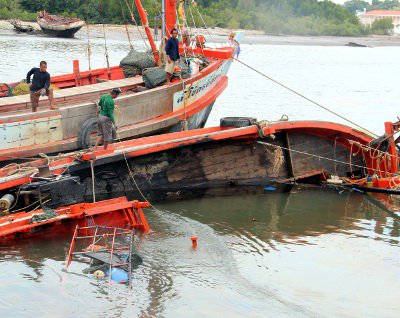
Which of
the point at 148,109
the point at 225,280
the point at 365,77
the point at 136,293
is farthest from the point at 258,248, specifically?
the point at 365,77

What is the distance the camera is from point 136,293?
25.3 feet

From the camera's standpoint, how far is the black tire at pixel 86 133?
11984 mm

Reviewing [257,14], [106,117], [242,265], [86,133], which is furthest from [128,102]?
[257,14]

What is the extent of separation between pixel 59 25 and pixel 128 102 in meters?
39.2

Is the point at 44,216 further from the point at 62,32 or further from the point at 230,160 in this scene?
the point at 62,32

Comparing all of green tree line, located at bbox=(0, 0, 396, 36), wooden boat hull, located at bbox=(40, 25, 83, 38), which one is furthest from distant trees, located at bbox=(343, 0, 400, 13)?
wooden boat hull, located at bbox=(40, 25, 83, 38)

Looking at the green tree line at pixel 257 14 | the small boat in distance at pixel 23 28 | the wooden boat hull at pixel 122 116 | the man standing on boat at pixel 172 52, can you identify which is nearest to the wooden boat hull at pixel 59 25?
the small boat in distance at pixel 23 28

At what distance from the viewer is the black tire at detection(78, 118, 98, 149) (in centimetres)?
1198

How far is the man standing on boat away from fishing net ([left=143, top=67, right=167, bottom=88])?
0.38 ft

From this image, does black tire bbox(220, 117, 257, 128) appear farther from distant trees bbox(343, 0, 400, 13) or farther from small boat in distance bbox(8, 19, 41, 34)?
distant trees bbox(343, 0, 400, 13)

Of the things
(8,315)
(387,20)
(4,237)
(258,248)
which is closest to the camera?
(8,315)

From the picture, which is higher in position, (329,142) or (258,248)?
(329,142)

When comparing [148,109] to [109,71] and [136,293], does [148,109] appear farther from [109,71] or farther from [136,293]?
[136,293]

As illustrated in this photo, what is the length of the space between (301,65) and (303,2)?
5449 centimetres
